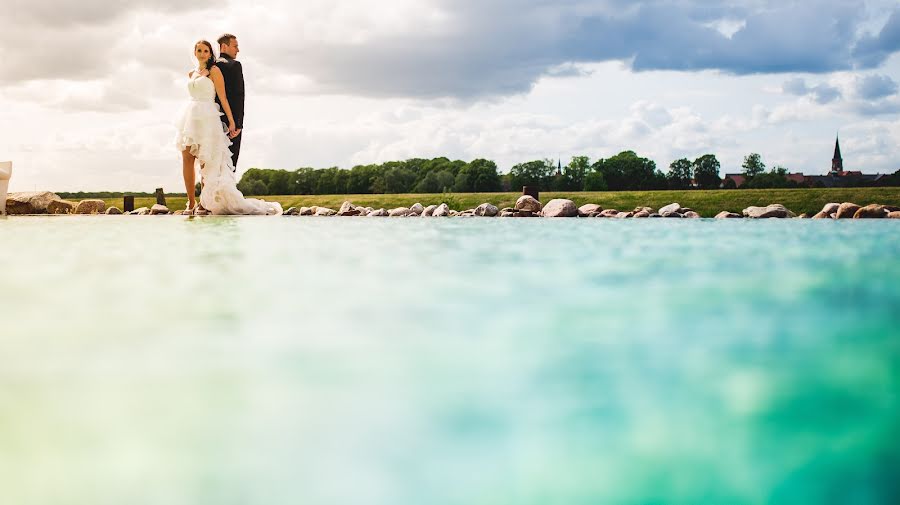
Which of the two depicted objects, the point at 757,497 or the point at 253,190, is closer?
the point at 757,497

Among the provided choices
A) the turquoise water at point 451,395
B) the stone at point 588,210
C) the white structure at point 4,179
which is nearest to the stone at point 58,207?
the white structure at point 4,179

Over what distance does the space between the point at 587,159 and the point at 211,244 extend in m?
80.8

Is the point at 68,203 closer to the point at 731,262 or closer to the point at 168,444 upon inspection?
the point at 731,262

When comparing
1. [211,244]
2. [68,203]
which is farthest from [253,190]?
[211,244]

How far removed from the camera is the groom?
10062mm

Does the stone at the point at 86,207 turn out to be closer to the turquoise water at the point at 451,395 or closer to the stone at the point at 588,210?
the stone at the point at 588,210

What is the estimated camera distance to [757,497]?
2.87 feet

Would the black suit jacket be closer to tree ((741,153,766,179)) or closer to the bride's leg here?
the bride's leg

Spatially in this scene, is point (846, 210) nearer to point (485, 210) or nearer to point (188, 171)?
point (485, 210)

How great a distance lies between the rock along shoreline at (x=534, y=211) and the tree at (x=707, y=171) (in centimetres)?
7595

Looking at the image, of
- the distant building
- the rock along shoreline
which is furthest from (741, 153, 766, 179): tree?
the rock along shoreline

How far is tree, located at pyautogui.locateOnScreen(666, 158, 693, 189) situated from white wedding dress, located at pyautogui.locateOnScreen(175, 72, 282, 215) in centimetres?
8171

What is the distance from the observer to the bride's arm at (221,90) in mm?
9672

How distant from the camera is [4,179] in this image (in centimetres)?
1192
